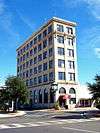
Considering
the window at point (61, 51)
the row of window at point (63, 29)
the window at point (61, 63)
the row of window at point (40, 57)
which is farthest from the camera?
the row of window at point (40, 57)

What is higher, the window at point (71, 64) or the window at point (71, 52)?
the window at point (71, 52)

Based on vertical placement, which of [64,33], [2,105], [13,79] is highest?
[64,33]

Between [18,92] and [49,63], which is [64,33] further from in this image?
[18,92]

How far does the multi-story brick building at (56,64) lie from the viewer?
250ft

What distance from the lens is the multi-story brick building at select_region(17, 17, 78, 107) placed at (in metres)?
76.2

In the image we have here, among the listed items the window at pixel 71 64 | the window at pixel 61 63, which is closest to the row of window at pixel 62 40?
the window at pixel 71 64

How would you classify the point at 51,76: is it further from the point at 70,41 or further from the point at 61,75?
the point at 70,41

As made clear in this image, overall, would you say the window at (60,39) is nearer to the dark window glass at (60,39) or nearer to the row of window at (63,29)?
the dark window glass at (60,39)

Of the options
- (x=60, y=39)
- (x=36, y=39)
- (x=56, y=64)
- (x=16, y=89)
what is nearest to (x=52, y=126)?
(x=16, y=89)

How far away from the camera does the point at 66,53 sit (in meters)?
78.1

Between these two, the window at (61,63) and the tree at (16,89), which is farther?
the window at (61,63)

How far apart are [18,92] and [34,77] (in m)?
36.3

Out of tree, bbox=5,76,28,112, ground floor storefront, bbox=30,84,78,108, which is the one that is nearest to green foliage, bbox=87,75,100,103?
tree, bbox=5,76,28,112

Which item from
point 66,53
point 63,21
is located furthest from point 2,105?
point 63,21
